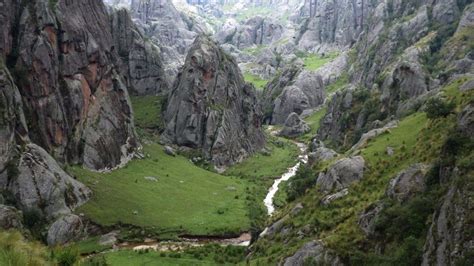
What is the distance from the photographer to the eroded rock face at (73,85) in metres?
76.8

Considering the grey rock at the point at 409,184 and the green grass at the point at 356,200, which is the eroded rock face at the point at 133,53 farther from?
the grey rock at the point at 409,184

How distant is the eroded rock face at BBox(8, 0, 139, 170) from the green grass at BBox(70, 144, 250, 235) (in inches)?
201

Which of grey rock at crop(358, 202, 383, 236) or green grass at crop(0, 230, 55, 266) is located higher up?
green grass at crop(0, 230, 55, 266)

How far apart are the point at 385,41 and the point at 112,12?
97.2 meters

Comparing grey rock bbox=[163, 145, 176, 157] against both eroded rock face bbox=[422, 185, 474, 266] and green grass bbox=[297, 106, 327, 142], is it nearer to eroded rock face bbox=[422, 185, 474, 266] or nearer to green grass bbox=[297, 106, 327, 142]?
green grass bbox=[297, 106, 327, 142]

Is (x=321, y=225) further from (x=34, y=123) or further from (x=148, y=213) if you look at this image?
(x=34, y=123)

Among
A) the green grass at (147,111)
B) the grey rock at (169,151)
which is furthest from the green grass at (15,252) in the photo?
the green grass at (147,111)

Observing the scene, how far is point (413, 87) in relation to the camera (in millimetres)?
95562

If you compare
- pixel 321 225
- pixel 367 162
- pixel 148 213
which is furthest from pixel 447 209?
pixel 148 213

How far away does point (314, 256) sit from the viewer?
41438mm

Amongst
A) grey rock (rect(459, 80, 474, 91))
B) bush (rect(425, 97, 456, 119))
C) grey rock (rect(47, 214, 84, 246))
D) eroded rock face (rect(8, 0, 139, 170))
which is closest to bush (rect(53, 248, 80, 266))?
grey rock (rect(47, 214, 84, 246))

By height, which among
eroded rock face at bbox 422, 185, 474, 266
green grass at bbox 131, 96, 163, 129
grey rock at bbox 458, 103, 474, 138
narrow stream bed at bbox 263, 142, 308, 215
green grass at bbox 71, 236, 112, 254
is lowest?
narrow stream bed at bbox 263, 142, 308, 215

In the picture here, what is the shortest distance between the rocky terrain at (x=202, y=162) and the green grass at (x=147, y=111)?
61 cm

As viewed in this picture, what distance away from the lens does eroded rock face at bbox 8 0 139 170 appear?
76.8 meters
